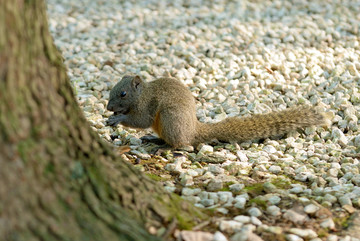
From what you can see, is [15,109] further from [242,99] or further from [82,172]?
[242,99]

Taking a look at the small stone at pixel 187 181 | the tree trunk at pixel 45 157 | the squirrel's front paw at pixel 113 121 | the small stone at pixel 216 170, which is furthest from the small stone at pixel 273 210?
the squirrel's front paw at pixel 113 121

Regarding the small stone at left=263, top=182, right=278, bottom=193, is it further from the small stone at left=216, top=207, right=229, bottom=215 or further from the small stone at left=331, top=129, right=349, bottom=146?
the small stone at left=331, top=129, right=349, bottom=146

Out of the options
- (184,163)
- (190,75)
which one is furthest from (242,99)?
(184,163)

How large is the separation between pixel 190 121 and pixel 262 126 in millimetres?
626

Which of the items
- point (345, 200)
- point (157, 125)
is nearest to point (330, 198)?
point (345, 200)

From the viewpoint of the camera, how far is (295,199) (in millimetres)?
3023

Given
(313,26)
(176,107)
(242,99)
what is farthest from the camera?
(313,26)

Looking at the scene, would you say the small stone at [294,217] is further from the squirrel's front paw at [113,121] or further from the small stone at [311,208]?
the squirrel's front paw at [113,121]

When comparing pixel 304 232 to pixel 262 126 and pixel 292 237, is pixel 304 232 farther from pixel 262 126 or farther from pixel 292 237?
pixel 262 126

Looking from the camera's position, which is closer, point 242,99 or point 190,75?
point 242,99

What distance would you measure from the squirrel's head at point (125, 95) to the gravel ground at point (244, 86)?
8.9 inches

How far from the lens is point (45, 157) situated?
2000 mm

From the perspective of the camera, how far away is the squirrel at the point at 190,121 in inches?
165

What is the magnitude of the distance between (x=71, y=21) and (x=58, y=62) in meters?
5.75
